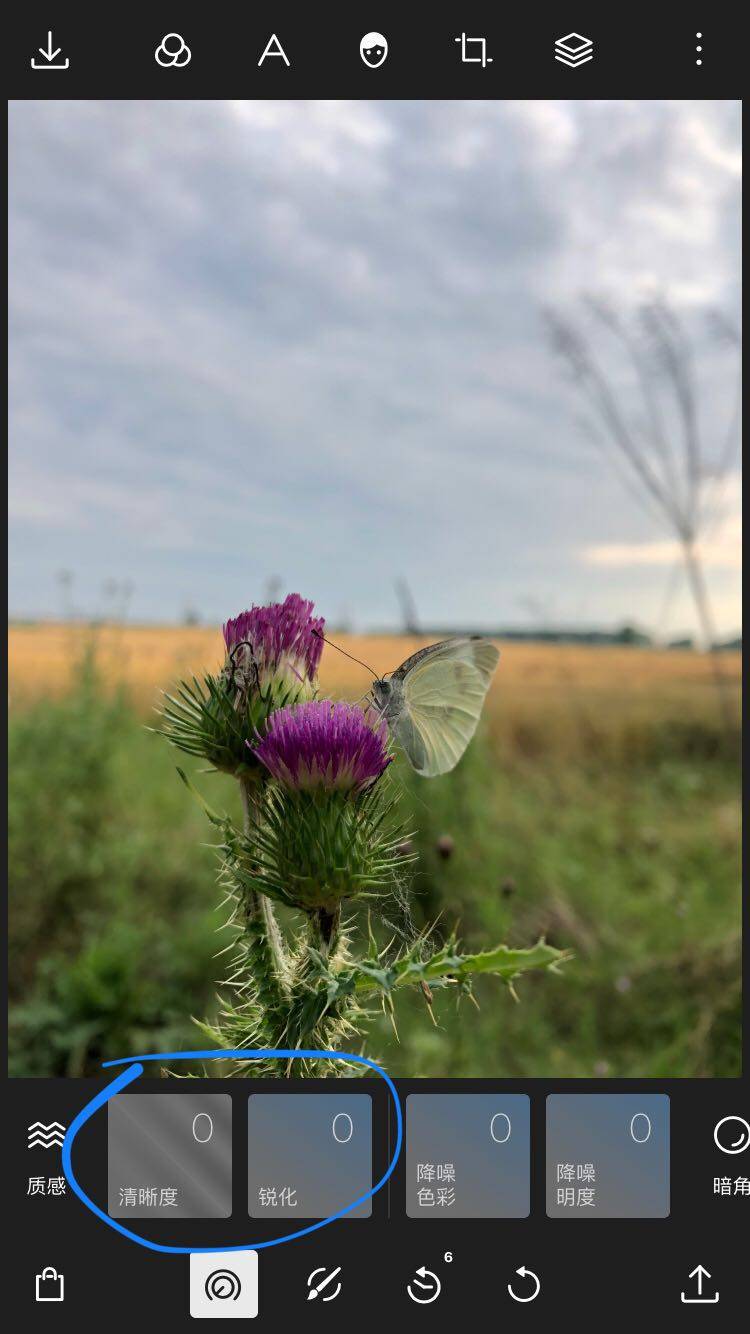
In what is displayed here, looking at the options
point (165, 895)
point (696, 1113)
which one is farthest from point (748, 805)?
point (165, 895)

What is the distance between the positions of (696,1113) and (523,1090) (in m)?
0.32

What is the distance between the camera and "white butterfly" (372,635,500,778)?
1.54m

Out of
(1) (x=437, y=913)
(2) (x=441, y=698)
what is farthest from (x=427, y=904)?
(2) (x=441, y=698)

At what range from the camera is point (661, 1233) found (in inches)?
58.3

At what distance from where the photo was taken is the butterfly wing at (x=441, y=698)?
156cm

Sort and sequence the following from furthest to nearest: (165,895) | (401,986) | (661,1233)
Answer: (165,895)
(661,1233)
(401,986)

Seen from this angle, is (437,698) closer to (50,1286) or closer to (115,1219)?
(115,1219)
